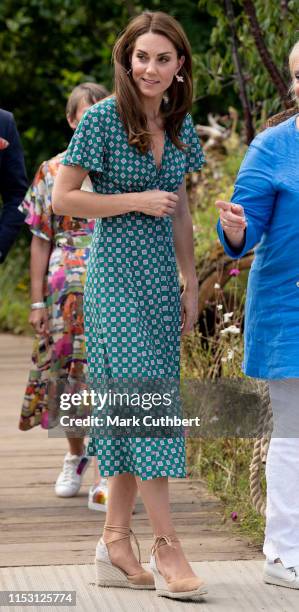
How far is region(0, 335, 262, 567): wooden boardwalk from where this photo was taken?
4676mm

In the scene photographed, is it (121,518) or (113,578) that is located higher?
(121,518)

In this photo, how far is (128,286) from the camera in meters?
4.01

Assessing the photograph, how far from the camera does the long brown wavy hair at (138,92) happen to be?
3.98 m

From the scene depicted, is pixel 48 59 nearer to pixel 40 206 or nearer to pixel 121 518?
pixel 40 206

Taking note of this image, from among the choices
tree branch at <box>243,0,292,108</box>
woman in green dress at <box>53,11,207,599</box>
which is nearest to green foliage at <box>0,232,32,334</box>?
Answer: tree branch at <box>243,0,292,108</box>

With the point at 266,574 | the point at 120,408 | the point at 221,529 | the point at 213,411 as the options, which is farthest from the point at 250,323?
the point at 213,411

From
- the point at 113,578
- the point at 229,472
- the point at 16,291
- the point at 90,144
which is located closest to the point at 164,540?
the point at 113,578

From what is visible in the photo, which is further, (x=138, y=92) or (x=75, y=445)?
(x=75, y=445)

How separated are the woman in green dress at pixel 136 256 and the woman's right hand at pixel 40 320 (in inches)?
53.1

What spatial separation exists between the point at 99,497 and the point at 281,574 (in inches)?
53.4

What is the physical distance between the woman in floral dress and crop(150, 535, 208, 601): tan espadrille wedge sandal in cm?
159

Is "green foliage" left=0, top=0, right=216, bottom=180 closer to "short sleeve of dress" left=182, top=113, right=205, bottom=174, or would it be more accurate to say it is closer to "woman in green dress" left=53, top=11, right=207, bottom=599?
"short sleeve of dress" left=182, top=113, right=205, bottom=174

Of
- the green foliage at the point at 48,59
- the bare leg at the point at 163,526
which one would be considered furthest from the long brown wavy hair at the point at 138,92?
the green foliage at the point at 48,59

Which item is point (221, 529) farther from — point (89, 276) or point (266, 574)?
point (89, 276)
